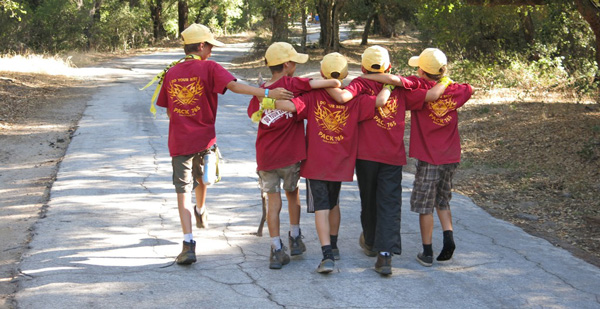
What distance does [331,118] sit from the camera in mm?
4910

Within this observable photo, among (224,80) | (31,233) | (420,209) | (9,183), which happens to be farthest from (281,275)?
(9,183)

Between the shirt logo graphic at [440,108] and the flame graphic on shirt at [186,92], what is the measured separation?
1.82m

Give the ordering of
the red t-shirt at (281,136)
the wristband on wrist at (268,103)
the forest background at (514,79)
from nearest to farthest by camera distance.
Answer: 1. the wristband on wrist at (268,103)
2. the red t-shirt at (281,136)
3. the forest background at (514,79)

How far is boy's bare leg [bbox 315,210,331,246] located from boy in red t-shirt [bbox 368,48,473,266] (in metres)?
0.75

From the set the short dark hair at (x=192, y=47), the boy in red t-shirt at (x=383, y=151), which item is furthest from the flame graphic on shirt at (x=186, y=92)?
the boy in red t-shirt at (x=383, y=151)

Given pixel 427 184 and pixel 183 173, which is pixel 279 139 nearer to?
pixel 183 173

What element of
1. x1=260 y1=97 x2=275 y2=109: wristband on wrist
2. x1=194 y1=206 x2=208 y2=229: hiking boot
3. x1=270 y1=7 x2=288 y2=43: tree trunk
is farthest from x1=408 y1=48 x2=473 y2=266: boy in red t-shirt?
x1=270 y1=7 x2=288 y2=43: tree trunk

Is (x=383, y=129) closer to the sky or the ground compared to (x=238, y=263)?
closer to the sky

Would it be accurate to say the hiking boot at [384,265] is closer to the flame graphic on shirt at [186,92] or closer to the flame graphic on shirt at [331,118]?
the flame graphic on shirt at [331,118]

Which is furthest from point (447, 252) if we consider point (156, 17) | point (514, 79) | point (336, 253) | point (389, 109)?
point (156, 17)

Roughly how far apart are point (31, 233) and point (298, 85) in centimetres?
279

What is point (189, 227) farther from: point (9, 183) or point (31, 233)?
point (9, 183)

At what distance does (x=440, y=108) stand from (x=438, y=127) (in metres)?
0.15

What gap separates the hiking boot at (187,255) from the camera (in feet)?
16.1
